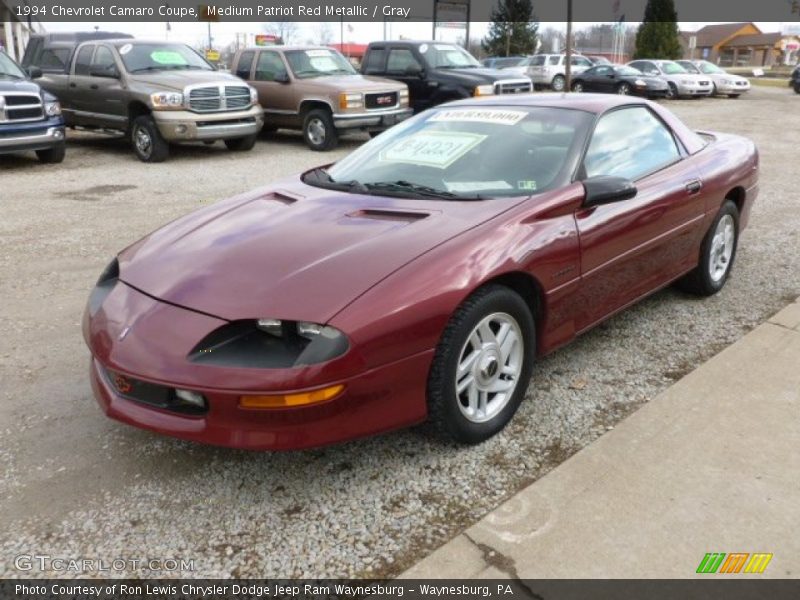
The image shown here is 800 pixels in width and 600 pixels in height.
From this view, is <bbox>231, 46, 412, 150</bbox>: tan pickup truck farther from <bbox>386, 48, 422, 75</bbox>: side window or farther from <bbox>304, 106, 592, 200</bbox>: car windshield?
<bbox>304, 106, 592, 200</bbox>: car windshield

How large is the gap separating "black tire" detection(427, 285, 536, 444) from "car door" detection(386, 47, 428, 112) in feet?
36.1

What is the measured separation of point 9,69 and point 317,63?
496 centimetres

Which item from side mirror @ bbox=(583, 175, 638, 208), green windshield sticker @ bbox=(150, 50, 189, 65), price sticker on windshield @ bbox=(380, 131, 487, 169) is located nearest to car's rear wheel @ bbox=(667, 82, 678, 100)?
green windshield sticker @ bbox=(150, 50, 189, 65)

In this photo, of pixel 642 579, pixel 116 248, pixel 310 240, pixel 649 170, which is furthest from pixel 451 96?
pixel 642 579

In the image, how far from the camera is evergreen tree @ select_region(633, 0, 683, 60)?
41.0 m

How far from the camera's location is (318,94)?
12031 millimetres

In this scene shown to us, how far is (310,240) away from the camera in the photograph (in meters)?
2.92

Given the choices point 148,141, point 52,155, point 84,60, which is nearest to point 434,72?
point 148,141

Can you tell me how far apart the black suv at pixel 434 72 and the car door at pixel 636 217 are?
9.05 m

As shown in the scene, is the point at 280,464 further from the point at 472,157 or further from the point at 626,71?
the point at 626,71

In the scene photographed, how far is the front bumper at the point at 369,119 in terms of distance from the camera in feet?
38.8

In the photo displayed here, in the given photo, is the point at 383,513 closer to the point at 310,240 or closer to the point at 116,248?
the point at 310,240

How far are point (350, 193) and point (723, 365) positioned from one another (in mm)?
2099

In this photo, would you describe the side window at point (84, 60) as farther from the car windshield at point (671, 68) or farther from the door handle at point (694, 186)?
the car windshield at point (671, 68)
